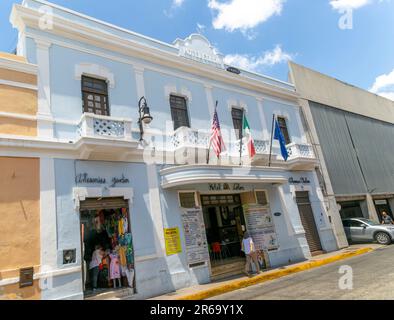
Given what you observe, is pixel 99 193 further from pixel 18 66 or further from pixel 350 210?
pixel 350 210

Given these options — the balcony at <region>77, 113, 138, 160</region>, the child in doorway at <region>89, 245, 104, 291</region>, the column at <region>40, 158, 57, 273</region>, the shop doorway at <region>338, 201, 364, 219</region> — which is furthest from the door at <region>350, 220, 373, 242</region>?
the column at <region>40, 158, 57, 273</region>

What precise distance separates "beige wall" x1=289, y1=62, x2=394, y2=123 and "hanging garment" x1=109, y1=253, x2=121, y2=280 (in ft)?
49.6

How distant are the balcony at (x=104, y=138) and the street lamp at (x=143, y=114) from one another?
24.9 inches

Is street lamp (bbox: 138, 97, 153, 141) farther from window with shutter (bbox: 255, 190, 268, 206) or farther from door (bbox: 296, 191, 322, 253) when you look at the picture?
door (bbox: 296, 191, 322, 253)

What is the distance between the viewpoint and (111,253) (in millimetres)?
9992

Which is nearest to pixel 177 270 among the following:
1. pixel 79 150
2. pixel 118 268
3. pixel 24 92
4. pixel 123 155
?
pixel 118 268

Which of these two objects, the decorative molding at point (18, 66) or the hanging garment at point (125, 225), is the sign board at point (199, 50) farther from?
the hanging garment at point (125, 225)

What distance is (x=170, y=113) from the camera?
1233 centimetres

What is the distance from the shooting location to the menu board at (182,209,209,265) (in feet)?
35.4

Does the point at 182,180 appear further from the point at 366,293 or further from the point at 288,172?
the point at 288,172

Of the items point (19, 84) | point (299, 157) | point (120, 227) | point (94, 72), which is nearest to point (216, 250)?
point (120, 227)

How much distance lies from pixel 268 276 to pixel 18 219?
839 centimetres

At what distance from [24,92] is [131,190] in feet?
14.8
